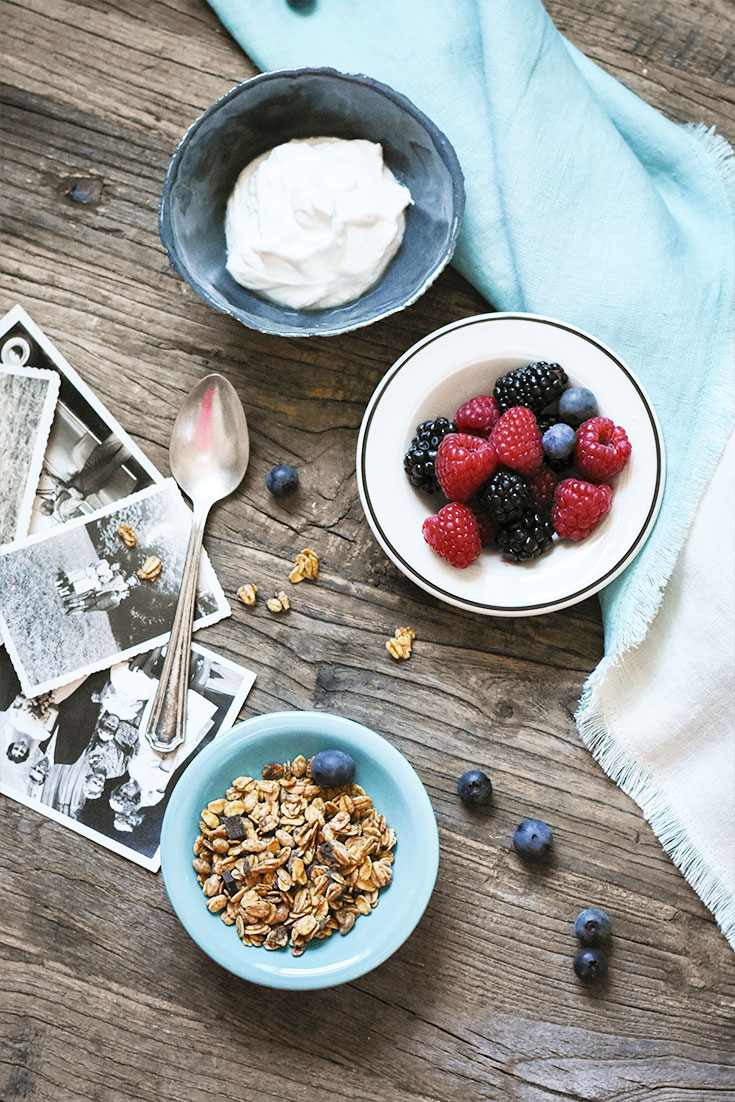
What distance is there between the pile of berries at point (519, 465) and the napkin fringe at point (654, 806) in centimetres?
25

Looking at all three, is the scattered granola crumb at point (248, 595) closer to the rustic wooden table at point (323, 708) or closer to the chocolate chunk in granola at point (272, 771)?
the rustic wooden table at point (323, 708)

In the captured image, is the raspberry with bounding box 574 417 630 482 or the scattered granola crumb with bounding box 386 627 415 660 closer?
the raspberry with bounding box 574 417 630 482

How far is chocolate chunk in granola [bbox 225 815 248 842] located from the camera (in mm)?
1164

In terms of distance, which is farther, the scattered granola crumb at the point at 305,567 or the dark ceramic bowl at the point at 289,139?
the scattered granola crumb at the point at 305,567

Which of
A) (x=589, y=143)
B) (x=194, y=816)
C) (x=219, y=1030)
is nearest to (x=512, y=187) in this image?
(x=589, y=143)

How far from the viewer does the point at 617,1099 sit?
1.23 m

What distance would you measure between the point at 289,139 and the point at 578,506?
25.4 inches

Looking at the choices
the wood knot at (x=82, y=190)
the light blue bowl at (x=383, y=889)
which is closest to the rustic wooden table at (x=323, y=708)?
the wood knot at (x=82, y=190)

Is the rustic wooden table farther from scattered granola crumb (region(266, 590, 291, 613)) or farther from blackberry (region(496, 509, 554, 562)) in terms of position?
blackberry (region(496, 509, 554, 562))

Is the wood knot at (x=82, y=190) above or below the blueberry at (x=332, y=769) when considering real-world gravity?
above

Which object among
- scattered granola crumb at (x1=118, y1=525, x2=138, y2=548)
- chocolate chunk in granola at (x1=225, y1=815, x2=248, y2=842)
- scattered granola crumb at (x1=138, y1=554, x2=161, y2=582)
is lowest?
chocolate chunk in granola at (x1=225, y1=815, x2=248, y2=842)

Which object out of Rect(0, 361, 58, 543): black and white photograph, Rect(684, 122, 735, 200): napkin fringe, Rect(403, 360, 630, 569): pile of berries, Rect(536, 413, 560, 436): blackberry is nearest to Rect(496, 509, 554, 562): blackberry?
Rect(403, 360, 630, 569): pile of berries

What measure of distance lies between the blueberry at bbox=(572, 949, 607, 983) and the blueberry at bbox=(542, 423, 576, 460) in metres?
0.67

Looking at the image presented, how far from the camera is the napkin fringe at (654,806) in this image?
1.23 meters
